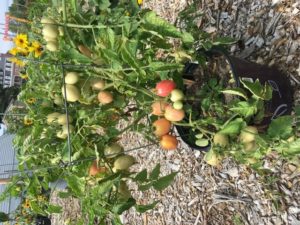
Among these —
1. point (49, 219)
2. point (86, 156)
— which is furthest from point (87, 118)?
point (49, 219)

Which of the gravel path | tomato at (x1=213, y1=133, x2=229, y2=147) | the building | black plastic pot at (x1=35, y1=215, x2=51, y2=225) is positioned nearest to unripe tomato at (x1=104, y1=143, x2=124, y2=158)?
tomato at (x1=213, y1=133, x2=229, y2=147)

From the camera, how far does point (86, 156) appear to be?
58.7 inches

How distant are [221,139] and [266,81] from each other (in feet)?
1.39

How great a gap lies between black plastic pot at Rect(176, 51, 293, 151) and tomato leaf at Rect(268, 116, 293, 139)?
10.6 inches

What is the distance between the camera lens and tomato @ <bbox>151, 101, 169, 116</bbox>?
1.43m

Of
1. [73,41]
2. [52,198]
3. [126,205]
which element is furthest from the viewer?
[52,198]

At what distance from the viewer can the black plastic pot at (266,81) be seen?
1.50 metres

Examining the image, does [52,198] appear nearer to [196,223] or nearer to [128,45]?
[196,223]

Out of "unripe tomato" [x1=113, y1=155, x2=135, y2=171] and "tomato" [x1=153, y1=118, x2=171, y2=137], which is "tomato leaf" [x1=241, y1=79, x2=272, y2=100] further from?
"unripe tomato" [x1=113, y1=155, x2=135, y2=171]

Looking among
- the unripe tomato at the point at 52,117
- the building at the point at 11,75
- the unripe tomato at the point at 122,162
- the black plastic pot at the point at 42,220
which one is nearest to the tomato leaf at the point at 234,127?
the unripe tomato at the point at 122,162

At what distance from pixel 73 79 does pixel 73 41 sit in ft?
0.47

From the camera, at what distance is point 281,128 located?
122 centimetres

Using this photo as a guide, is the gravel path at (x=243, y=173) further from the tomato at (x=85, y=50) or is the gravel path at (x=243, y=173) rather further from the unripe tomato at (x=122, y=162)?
the tomato at (x=85, y=50)

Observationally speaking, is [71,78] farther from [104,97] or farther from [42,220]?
[42,220]
